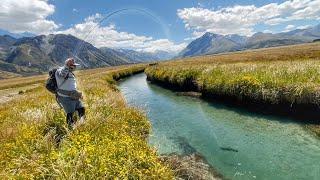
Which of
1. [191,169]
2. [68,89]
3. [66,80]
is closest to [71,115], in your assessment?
[68,89]

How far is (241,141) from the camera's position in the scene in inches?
811

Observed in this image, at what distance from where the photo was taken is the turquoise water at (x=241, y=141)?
1582cm

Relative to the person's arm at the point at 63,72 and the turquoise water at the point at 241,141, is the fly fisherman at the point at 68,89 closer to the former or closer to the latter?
the person's arm at the point at 63,72

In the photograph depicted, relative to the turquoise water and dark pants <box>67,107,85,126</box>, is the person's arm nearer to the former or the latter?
dark pants <box>67,107,85,126</box>

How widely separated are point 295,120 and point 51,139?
1728 cm

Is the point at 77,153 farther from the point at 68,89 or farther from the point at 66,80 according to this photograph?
the point at 66,80

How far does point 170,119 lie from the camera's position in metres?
28.2

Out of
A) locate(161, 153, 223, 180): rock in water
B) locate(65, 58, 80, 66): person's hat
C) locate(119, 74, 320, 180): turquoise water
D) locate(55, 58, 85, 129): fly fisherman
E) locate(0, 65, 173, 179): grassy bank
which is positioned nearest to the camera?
locate(0, 65, 173, 179): grassy bank

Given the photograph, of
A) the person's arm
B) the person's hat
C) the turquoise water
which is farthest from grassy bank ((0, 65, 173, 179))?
the turquoise water

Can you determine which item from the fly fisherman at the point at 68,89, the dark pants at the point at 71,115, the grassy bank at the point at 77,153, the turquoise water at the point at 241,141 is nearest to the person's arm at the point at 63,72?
the fly fisherman at the point at 68,89

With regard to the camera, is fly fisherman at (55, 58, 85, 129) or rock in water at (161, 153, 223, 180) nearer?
rock in water at (161, 153, 223, 180)

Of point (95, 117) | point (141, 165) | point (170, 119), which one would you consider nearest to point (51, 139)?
point (95, 117)

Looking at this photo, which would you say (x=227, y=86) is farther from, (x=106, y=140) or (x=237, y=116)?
(x=106, y=140)

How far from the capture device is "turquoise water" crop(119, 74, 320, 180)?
15820mm
